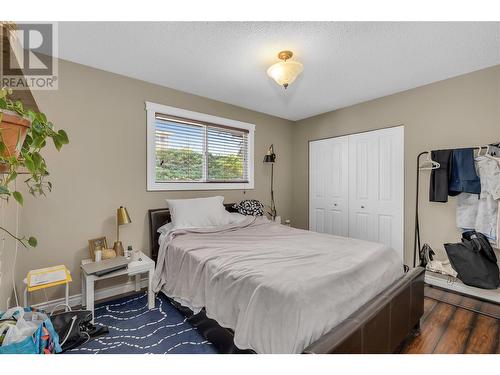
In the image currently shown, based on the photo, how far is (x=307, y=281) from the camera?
4.70 feet

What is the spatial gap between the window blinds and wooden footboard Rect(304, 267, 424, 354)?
259 centimetres

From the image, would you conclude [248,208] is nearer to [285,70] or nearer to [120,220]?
[120,220]

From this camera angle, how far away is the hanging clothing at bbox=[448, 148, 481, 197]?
253 centimetres

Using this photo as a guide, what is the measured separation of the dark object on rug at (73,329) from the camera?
4.69ft

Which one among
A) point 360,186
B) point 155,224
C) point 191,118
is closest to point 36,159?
point 155,224

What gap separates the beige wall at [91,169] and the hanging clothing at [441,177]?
10.5 feet

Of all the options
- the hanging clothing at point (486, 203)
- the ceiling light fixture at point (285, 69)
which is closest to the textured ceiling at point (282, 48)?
the ceiling light fixture at point (285, 69)

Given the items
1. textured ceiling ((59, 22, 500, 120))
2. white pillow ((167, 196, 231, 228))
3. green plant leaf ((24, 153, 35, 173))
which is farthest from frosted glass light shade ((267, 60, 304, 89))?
green plant leaf ((24, 153, 35, 173))

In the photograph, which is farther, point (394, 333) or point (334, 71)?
point (334, 71)

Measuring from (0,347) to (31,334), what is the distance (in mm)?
147

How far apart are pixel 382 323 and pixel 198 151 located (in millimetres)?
2865

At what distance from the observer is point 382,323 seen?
1476mm
